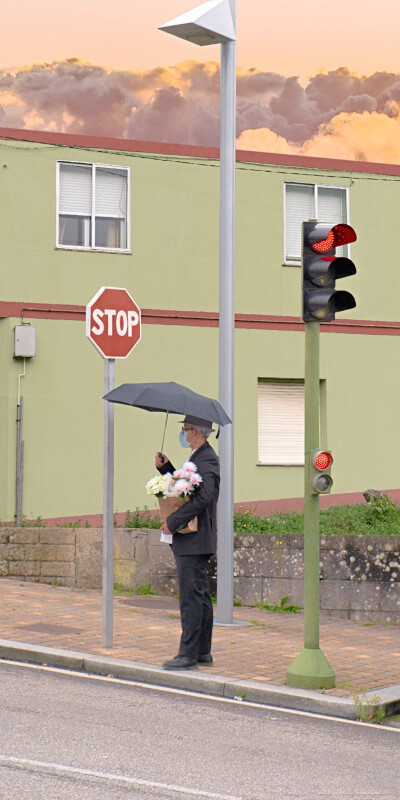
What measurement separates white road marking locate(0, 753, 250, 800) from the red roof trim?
1442 cm

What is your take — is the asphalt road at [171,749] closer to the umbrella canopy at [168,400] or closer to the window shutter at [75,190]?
the umbrella canopy at [168,400]

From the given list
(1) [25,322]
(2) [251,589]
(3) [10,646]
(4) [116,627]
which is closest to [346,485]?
(1) [25,322]

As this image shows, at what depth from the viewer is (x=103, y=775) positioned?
591 cm

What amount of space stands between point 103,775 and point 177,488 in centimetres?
326

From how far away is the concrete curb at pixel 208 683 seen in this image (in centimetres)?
804

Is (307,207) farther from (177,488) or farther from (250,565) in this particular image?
(177,488)

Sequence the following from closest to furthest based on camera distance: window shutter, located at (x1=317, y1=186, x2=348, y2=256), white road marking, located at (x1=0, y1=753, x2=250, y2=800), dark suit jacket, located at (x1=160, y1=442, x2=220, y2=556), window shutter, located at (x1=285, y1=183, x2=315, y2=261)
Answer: white road marking, located at (x1=0, y1=753, x2=250, y2=800)
dark suit jacket, located at (x1=160, y1=442, x2=220, y2=556)
window shutter, located at (x1=285, y1=183, x2=315, y2=261)
window shutter, located at (x1=317, y1=186, x2=348, y2=256)

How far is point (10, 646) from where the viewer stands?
962 centimetres

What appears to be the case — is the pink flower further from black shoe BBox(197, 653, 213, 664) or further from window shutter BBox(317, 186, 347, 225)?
window shutter BBox(317, 186, 347, 225)

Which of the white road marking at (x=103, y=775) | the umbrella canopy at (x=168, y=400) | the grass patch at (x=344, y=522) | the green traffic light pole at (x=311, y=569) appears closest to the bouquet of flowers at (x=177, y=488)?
the umbrella canopy at (x=168, y=400)

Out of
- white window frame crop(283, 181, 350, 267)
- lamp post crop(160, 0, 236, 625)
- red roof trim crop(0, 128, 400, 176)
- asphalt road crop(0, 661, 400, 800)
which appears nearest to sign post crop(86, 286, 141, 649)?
asphalt road crop(0, 661, 400, 800)

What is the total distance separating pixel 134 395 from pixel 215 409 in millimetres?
671

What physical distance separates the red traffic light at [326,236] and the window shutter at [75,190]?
11.4 metres

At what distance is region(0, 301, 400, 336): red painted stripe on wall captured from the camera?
18969 millimetres
